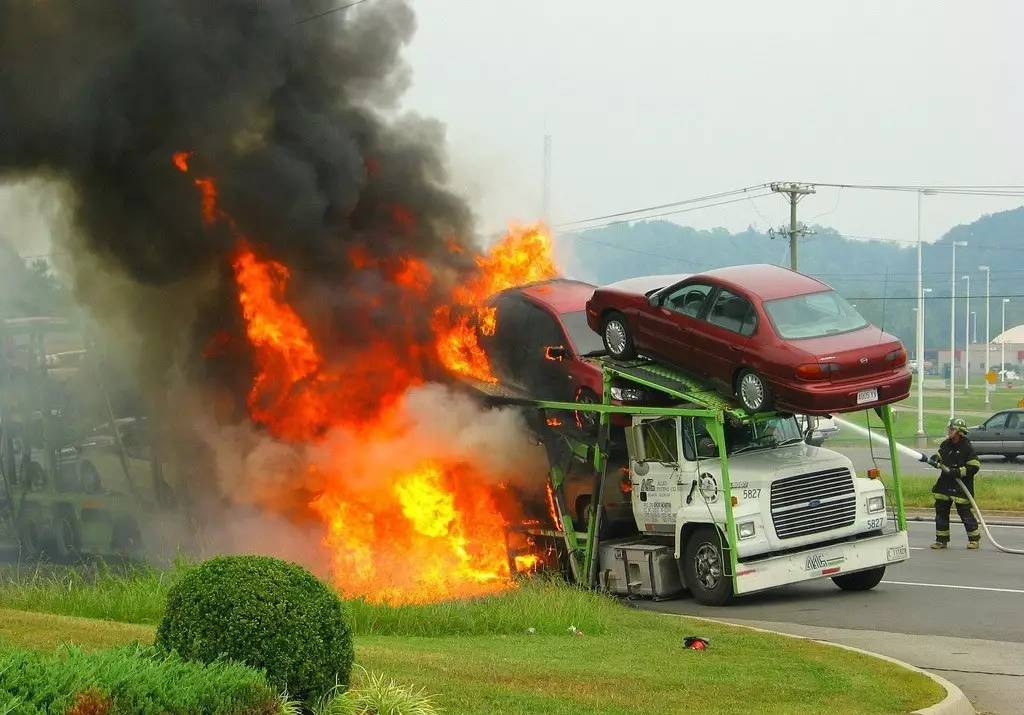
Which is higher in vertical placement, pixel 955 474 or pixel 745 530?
pixel 955 474

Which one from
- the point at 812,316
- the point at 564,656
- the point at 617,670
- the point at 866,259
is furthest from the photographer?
the point at 866,259

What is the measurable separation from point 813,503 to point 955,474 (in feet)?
16.0

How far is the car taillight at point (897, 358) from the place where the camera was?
1435 centimetres

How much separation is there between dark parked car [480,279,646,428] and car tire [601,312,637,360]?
1.19 ft

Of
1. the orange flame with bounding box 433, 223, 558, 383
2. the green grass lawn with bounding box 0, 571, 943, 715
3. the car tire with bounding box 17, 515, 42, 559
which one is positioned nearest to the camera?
the green grass lawn with bounding box 0, 571, 943, 715

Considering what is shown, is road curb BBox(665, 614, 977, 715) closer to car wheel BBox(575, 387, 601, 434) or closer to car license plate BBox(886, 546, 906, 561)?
car license plate BBox(886, 546, 906, 561)

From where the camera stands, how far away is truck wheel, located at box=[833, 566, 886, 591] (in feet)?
51.6

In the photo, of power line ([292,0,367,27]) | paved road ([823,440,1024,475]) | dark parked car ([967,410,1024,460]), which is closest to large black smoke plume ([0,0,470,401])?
power line ([292,0,367,27])

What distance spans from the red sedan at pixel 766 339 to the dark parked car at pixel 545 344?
23.8 inches

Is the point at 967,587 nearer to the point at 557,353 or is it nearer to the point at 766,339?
the point at 766,339

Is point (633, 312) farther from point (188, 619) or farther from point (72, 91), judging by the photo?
point (188, 619)

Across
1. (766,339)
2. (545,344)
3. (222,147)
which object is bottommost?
(766,339)

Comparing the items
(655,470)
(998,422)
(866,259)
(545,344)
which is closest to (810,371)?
(655,470)

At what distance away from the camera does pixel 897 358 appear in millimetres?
14430
